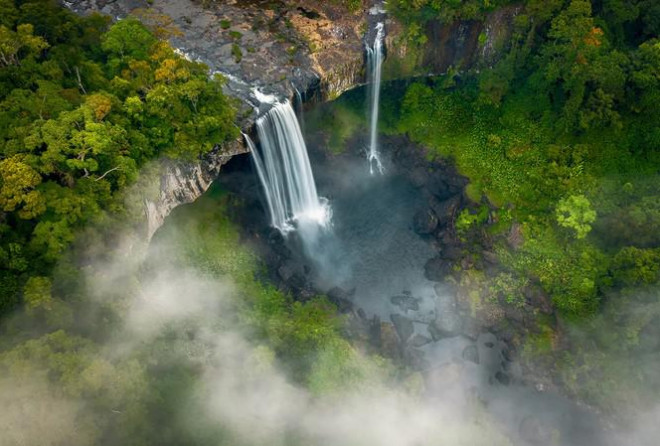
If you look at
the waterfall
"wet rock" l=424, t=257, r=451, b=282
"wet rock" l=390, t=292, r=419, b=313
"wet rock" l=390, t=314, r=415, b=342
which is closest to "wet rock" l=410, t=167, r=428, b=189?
"wet rock" l=424, t=257, r=451, b=282

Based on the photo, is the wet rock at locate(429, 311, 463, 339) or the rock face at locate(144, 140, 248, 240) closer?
the rock face at locate(144, 140, 248, 240)

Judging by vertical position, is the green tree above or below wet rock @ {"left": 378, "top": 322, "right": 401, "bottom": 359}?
above

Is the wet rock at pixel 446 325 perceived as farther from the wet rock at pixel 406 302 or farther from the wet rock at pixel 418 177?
the wet rock at pixel 418 177

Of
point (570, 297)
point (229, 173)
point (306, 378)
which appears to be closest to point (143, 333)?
point (306, 378)

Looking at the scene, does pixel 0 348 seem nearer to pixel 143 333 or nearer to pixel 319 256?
pixel 143 333

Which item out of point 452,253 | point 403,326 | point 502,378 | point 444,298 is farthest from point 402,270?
point 502,378

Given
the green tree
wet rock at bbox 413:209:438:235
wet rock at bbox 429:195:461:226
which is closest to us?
the green tree

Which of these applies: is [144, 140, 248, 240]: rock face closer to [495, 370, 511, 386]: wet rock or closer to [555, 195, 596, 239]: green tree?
[555, 195, 596, 239]: green tree

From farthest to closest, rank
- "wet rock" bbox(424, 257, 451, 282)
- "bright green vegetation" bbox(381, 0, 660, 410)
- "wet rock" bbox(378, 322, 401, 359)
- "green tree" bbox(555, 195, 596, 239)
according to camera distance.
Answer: "wet rock" bbox(424, 257, 451, 282)
"green tree" bbox(555, 195, 596, 239)
"wet rock" bbox(378, 322, 401, 359)
"bright green vegetation" bbox(381, 0, 660, 410)
